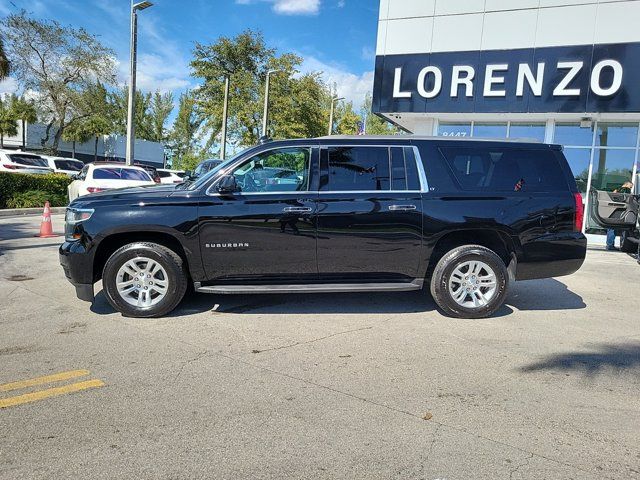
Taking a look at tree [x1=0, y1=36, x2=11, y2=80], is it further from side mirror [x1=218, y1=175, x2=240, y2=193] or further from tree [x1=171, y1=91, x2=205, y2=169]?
tree [x1=171, y1=91, x2=205, y2=169]

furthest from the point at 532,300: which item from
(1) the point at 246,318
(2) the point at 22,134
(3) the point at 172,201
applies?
(2) the point at 22,134

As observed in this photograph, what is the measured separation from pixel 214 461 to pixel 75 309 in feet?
12.0

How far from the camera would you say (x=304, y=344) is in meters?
4.73

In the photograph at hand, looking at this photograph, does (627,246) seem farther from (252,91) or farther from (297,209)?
(252,91)

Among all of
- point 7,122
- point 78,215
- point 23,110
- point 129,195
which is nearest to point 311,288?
point 129,195

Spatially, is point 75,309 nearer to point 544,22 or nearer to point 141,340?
point 141,340

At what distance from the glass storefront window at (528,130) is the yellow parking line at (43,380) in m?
14.9

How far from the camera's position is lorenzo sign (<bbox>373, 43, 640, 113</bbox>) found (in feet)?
43.6

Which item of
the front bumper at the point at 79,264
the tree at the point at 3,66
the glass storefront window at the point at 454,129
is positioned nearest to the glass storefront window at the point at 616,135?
the glass storefront window at the point at 454,129

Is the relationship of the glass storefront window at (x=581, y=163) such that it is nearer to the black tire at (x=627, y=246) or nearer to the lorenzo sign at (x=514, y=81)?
the lorenzo sign at (x=514, y=81)

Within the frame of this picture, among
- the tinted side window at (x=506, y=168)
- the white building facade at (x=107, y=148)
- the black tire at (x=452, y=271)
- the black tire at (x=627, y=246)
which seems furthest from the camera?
the white building facade at (x=107, y=148)

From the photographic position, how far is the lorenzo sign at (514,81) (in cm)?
1328

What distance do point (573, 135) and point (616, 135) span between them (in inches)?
44.7

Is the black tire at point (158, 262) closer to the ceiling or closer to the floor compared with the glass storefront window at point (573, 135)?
closer to the floor
